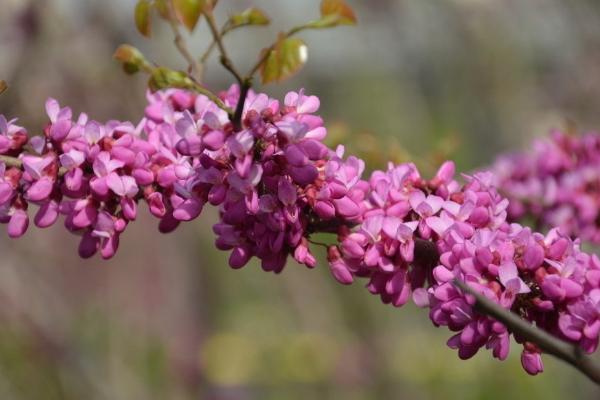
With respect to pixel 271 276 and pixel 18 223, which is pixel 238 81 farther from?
pixel 271 276

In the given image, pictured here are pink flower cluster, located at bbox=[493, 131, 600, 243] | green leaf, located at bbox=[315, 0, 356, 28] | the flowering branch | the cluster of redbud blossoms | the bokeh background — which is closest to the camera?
the flowering branch

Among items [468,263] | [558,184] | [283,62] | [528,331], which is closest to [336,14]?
[283,62]

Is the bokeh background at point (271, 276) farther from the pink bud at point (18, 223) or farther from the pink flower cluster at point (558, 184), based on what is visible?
the pink bud at point (18, 223)

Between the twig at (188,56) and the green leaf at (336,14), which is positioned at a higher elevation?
the green leaf at (336,14)

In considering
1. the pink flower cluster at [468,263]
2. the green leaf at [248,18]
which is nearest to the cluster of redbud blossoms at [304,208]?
the pink flower cluster at [468,263]

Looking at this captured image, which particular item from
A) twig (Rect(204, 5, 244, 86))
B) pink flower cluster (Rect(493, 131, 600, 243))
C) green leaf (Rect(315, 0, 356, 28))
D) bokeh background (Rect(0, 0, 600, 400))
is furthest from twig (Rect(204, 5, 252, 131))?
bokeh background (Rect(0, 0, 600, 400))

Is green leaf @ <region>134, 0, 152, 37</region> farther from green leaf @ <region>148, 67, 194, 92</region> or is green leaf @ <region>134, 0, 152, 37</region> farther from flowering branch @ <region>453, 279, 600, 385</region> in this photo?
flowering branch @ <region>453, 279, 600, 385</region>
